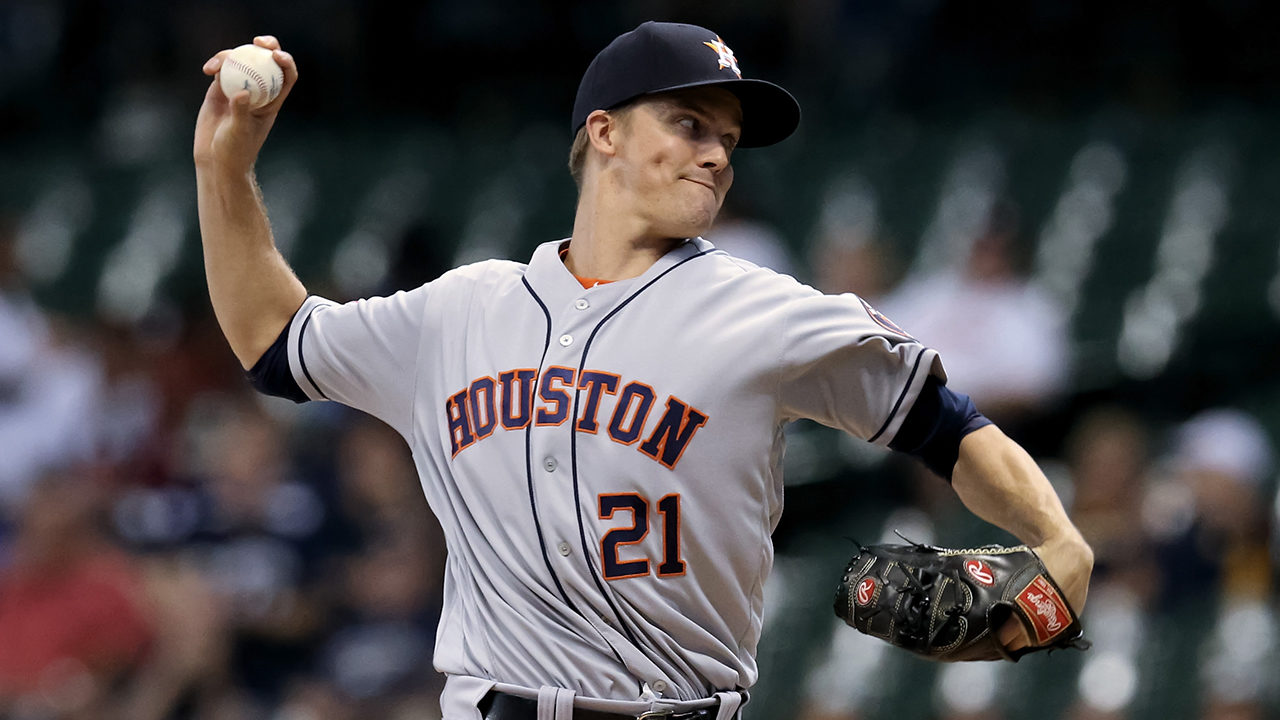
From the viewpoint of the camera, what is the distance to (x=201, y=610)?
5777 millimetres

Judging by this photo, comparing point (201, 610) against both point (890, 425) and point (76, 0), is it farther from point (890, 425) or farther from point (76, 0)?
point (76, 0)

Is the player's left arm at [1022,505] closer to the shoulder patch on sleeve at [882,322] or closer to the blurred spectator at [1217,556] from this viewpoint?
the shoulder patch on sleeve at [882,322]

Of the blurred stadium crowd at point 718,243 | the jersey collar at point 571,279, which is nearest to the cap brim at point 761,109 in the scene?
the jersey collar at point 571,279

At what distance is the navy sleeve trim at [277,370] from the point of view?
2.91 metres

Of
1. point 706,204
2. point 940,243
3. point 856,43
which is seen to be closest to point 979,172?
point 940,243

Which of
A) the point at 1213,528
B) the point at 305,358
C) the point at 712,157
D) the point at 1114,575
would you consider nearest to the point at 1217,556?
the point at 1213,528

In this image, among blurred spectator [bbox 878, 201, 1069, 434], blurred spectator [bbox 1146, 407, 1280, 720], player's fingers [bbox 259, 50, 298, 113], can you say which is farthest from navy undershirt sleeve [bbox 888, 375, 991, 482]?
blurred spectator [bbox 878, 201, 1069, 434]

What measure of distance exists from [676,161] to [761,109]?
0.23 metres

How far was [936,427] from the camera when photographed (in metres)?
2.60

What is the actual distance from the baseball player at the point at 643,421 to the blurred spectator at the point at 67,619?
3443mm

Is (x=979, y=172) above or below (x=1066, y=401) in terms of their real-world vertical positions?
above

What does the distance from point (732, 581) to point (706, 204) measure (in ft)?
2.12

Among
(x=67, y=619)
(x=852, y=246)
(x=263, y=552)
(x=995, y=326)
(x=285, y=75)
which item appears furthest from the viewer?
(x=852, y=246)

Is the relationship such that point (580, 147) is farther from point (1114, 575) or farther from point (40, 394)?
point (40, 394)
